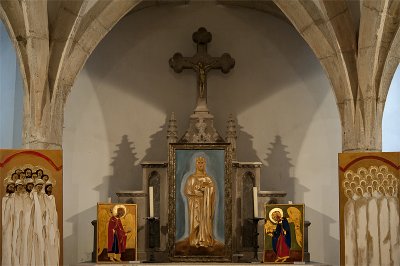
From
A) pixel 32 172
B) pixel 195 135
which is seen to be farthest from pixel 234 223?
pixel 32 172

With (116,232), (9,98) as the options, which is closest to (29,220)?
(116,232)

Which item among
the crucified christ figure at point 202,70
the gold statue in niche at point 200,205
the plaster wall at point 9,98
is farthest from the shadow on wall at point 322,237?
the plaster wall at point 9,98

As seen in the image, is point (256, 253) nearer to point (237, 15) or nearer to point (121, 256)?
point (121, 256)

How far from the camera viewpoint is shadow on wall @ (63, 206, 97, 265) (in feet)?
33.9

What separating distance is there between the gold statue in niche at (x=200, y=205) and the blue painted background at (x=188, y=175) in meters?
0.05

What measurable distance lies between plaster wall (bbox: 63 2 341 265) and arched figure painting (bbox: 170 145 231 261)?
1022 mm

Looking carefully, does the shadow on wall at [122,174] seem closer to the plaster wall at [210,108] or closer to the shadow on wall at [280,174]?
the plaster wall at [210,108]

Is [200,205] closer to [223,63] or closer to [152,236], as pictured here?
[152,236]

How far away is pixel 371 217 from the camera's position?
8.88 meters

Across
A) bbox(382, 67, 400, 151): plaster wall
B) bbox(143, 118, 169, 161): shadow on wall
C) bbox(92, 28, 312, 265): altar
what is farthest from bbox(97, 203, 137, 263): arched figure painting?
bbox(382, 67, 400, 151): plaster wall

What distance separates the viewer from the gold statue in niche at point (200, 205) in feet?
31.5

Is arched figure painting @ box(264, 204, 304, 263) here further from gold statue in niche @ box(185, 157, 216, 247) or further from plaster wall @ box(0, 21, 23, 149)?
plaster wall @ box(0, 21, 23, 149)

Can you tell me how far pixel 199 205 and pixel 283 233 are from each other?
3.40 feet

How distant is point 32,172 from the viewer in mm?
8766
